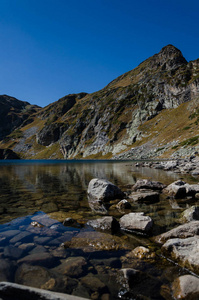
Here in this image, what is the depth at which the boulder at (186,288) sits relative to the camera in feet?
14.9

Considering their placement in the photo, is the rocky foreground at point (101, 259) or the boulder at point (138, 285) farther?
the rocky foreground at point (101, 259)

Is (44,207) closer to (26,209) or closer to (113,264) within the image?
(26,209)

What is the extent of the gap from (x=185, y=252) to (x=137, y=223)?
10.3 ft

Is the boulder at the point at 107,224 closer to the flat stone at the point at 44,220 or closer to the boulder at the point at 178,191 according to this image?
the flat stone at the point at 44,220

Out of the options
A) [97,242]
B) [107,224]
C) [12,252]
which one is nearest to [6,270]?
[12,252]

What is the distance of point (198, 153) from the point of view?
63750 mm

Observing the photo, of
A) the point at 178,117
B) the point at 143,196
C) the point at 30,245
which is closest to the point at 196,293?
the point at 30,245

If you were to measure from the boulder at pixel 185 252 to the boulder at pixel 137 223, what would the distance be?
201 centimetres

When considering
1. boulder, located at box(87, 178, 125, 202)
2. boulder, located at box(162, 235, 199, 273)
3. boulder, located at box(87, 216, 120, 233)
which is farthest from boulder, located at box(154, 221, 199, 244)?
boulder, located at box(87, 178, 125, 202)

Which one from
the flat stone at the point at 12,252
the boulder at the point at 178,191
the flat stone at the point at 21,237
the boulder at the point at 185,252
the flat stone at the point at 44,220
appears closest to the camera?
the boulder at the point at 185,252

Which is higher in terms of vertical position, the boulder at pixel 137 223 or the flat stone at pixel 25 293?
the flat stone at pixel 25 293

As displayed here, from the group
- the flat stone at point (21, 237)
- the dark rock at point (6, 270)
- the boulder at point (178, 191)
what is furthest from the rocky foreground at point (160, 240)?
the dark rock at point (6, 270)

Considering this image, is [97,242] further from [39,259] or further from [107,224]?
[39,259]

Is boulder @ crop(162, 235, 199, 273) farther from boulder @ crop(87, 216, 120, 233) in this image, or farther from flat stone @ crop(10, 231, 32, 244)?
flat stone @ crop(10, 231, 32, 244)
